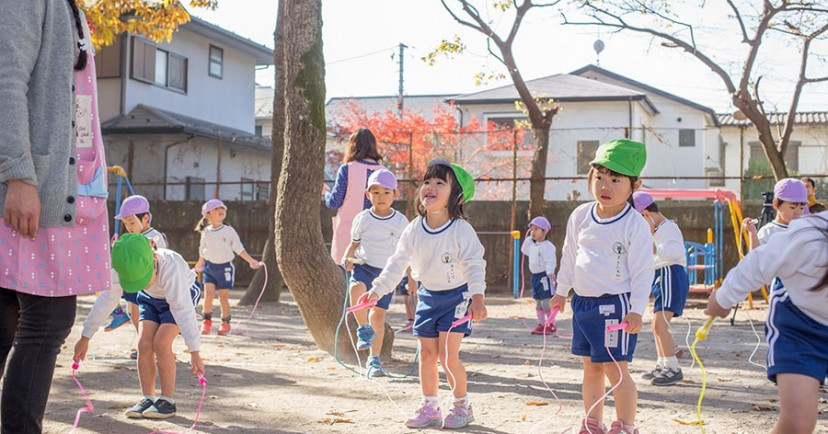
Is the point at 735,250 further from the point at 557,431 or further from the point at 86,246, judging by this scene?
the point at 86,246

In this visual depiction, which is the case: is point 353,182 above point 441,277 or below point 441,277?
above

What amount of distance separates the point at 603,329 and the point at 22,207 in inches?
112

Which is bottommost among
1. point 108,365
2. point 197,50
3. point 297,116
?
point 108,365

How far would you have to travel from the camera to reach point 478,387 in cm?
634

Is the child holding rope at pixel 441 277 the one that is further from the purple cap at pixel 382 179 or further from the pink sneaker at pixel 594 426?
the purple cap at pixel 382 179

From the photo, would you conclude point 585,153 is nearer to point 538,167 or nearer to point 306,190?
point 538,167

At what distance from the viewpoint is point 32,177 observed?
2990 millimetres

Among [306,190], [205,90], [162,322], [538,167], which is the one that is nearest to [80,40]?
[162,322]

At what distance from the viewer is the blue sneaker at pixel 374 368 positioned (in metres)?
6.68

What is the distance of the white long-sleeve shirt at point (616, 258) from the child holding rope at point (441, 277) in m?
0.66

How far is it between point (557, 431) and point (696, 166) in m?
26.5

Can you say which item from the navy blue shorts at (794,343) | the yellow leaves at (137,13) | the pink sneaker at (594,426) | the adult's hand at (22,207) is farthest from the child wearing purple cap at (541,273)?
the adult's hand at (22,207)

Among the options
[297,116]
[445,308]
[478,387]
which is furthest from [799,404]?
[297,116]

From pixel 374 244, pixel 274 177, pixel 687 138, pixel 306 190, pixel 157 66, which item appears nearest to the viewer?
pixel 374 244
